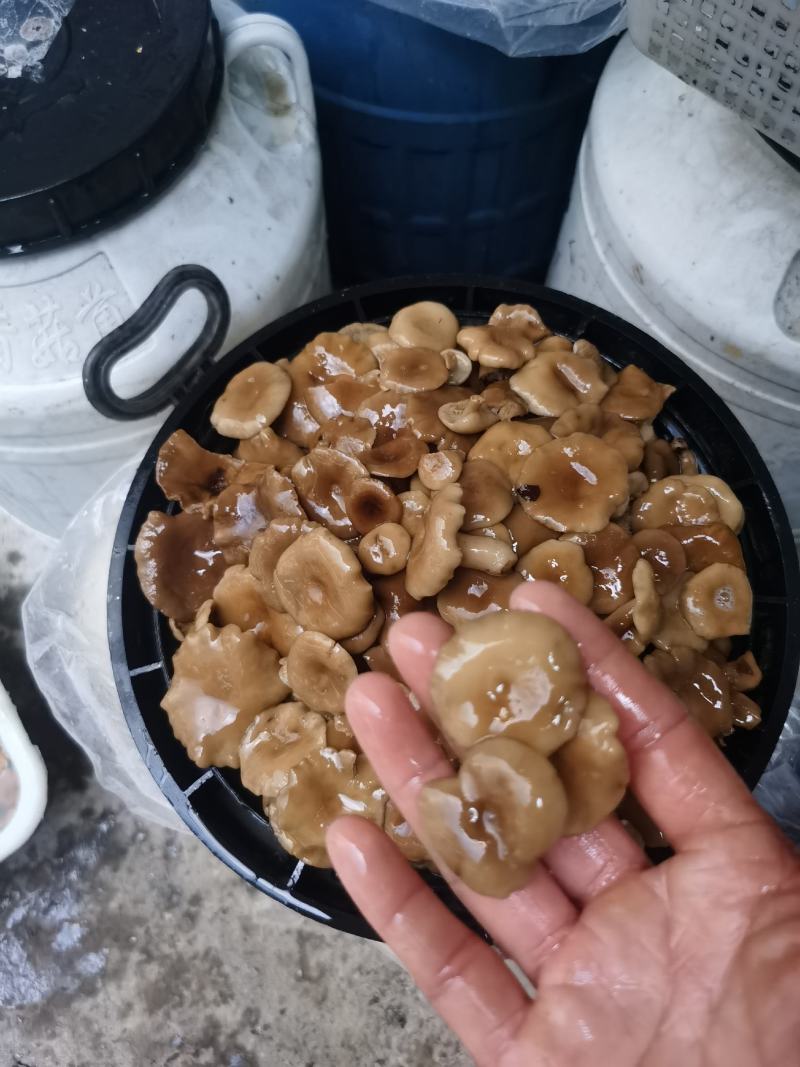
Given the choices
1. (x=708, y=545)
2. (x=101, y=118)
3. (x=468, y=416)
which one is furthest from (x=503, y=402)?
(x=101, y=118)

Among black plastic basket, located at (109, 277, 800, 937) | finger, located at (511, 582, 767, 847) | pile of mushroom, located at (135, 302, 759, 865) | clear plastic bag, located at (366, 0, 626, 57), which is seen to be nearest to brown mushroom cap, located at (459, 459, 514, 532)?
pile of mushroom, located at (135, 302, 759, 865)

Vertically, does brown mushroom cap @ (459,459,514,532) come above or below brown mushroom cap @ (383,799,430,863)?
above

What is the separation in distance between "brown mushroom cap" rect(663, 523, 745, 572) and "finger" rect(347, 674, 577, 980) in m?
0.35

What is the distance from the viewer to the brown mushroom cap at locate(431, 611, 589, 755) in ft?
2.42

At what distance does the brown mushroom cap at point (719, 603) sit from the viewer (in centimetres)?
91

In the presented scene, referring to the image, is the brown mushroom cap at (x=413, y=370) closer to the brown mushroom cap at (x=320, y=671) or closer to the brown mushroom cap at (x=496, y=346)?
the brown mushroom cap at (x=496, y=346)

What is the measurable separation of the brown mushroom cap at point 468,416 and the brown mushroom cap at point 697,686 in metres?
0.32

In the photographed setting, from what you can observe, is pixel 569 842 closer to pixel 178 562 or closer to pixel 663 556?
pixel 663 556

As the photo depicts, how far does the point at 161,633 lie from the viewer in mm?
1081

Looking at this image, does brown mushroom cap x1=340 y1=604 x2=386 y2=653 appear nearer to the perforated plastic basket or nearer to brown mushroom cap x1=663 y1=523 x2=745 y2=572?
brown mushroom cap x1=663 y1=523 x2=745 y2=572

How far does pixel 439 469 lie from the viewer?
926 mm

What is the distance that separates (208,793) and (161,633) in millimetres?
206

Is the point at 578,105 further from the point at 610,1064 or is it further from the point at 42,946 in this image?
the point at 42,946

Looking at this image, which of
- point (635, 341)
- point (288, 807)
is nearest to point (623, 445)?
point (635, 341)
